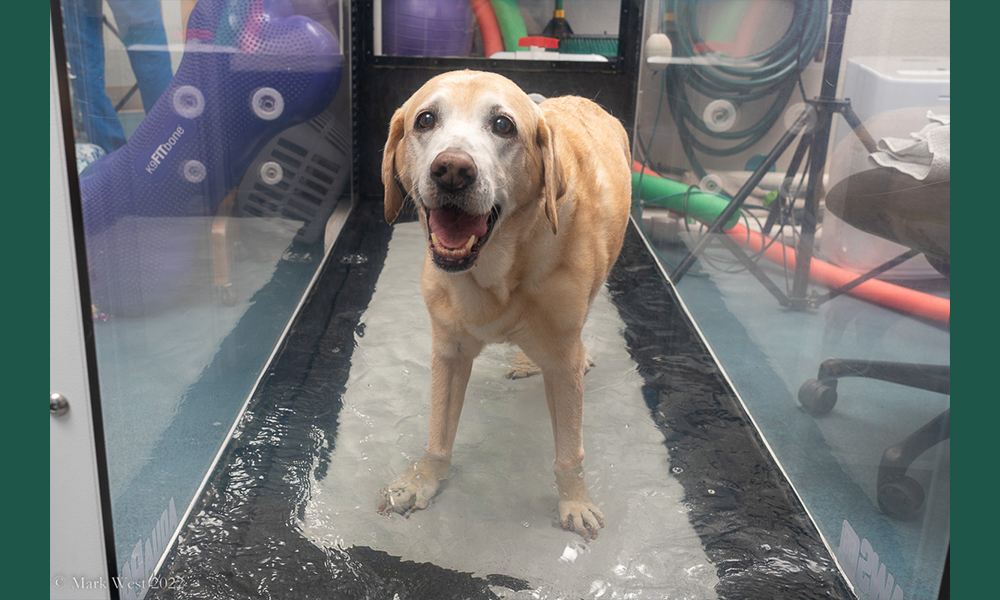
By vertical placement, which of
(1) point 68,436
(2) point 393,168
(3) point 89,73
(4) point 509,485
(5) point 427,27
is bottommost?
(4) point 509,485

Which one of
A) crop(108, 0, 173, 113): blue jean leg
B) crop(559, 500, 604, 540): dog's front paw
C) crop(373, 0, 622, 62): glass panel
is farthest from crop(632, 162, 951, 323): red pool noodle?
crop(373, 0, 622, 62): glass panel

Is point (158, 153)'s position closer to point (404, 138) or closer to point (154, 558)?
point (404, 138)

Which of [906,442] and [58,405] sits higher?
[58,405]

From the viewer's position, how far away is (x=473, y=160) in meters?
1.52

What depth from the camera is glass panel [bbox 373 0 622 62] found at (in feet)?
14.1

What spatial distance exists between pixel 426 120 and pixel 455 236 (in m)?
0.28

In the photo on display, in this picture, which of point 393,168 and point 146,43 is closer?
point 146,43

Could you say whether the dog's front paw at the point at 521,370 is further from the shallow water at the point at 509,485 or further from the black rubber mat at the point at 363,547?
the black rubber mat at the point at 363,547

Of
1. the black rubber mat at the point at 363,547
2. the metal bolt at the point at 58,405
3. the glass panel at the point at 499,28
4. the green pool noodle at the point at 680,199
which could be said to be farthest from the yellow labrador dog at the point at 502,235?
the glass panel at the point at 499,28

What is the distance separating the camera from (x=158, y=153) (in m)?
1.77

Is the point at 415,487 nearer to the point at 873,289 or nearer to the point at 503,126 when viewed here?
the point at 503,126

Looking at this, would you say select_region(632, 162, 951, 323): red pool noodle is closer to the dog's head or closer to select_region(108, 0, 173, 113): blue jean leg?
the dog's head

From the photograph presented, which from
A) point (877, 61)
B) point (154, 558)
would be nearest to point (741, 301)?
point (877, 61)

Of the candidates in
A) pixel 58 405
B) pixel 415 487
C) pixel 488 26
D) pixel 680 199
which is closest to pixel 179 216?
pixel 58 405
